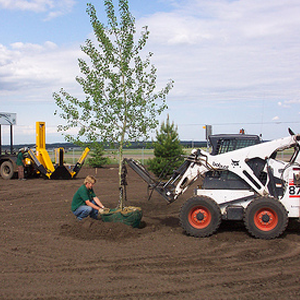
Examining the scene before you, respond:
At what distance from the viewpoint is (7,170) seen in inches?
888

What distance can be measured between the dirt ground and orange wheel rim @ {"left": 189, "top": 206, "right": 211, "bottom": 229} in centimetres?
34

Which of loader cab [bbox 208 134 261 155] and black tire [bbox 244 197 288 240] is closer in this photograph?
black tire [bbox 244 197 288 240]

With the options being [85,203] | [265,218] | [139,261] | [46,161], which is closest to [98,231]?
[85,203]

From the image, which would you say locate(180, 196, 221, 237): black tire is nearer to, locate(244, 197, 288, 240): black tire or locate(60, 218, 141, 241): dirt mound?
locate(244, 197, 288, 240): black tire

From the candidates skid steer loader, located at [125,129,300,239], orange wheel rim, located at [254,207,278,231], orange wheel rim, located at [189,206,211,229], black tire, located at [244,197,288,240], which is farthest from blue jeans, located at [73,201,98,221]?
orange wheel rim, located at [254,207,278,231]

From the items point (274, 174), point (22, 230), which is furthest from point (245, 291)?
point (22, 230)

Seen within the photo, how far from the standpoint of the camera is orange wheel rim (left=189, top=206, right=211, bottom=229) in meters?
8.92

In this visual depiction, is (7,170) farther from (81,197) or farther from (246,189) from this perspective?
(246,189)

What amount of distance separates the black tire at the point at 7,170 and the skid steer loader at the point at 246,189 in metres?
15.0

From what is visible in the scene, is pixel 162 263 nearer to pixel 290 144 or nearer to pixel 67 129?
pixel 290 144

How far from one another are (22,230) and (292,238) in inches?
235

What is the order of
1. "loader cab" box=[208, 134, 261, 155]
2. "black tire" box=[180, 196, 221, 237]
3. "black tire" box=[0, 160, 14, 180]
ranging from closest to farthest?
"black tire" box=[180, 196, 221, 237], "loader cab" box=[208, 134, 261, 155], "black tire" box=[0, 160, 14, 180]

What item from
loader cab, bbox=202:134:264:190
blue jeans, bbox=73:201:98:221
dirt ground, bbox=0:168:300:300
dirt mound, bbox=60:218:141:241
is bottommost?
dirt ground, bbox=0:168:300:300

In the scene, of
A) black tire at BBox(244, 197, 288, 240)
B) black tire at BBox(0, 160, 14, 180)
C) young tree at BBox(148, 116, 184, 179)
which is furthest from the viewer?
black tire at BBox(0, 160, 14, 180)
